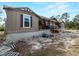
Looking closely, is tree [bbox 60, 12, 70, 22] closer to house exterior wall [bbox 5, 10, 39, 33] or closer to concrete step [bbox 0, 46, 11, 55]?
house exterior wall [bbox 5, 10, 39, 33]

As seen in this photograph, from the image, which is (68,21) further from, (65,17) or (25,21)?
(25,21)

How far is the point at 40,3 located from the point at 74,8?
0.76m

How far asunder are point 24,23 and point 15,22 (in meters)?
0.22

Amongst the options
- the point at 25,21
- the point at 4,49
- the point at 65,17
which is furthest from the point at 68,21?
the point at 4,49

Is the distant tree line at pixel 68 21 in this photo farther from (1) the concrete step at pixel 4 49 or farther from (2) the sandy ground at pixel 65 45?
(1) the concrete step at pixel 4 49

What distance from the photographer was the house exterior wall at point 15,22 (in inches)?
142

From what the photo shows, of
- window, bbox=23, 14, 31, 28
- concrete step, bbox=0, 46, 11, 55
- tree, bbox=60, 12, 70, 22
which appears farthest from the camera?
window, bbox=23, 14, 31, 28

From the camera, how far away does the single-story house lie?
3623mm

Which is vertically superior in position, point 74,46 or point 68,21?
point 68,21

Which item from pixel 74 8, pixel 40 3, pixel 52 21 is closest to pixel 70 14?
pixel 74 8

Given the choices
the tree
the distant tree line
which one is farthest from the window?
the tree

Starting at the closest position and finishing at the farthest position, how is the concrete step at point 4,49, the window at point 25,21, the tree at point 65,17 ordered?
the concrete step at point 4,49, the tree at point 65,17, the window at point 25,21

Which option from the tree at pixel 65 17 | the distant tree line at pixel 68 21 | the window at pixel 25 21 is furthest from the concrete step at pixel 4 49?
the tree at pixel 65 17

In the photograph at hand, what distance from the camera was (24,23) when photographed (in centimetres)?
378
